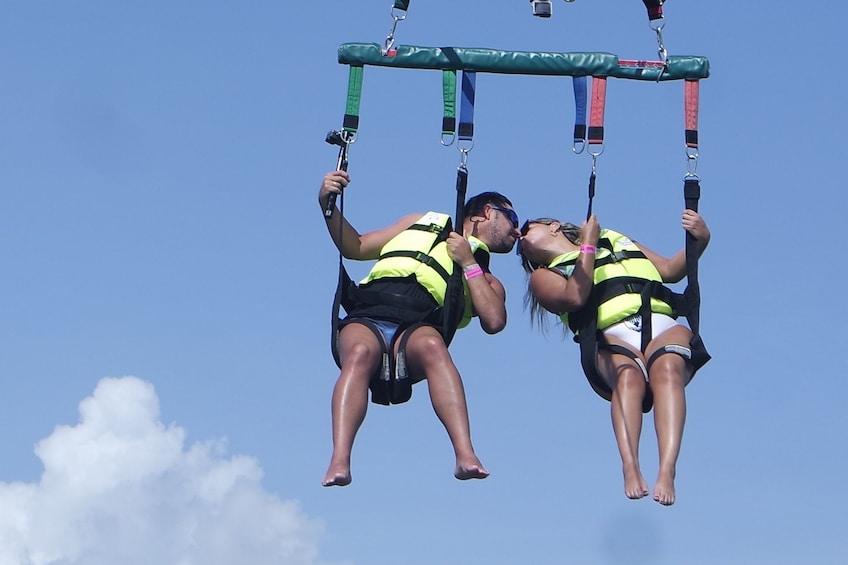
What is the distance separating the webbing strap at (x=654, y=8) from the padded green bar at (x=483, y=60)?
0.51 meters

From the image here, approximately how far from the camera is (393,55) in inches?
462

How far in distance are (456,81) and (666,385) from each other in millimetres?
2391

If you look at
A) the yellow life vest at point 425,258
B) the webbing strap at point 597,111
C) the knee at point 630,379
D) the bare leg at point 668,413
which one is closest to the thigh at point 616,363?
the knee at point 630,379

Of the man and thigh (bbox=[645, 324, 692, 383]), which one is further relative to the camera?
thigh (bbox=[645, 324, 692, 383])

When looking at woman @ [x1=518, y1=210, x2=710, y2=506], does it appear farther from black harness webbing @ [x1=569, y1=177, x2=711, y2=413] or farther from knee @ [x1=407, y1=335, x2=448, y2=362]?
knee @ [x1=407, y1=335, x2=448, y2=362]

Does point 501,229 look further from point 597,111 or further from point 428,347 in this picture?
point 428,347

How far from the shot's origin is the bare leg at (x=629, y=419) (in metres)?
11.0

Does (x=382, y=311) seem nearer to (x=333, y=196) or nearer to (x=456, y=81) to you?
(x=333, y=196)

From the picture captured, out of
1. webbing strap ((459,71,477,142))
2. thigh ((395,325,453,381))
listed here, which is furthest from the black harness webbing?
webbing strap ((459,71,477,142))

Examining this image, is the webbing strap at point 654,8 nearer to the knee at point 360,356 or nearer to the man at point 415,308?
the man at point 415,308

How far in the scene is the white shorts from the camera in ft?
38.4

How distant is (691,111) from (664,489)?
99.1 inches

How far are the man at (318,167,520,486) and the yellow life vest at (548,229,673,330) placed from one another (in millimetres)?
501

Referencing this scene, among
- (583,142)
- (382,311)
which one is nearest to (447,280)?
(382,311)
